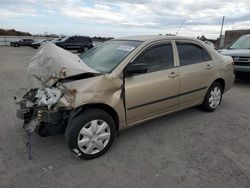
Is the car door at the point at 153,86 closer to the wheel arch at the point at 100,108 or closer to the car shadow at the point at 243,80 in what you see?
the wheel arch at the point at 100,108

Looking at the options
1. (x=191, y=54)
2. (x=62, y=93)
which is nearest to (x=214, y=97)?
(x=191, y=54)

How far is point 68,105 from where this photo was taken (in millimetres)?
3051

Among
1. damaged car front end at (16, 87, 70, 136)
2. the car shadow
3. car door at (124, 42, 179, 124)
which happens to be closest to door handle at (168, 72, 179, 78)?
car door at (124, 42, 179, 124)

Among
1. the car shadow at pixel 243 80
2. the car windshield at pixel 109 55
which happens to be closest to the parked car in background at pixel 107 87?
the car windshield at pixel 109 55

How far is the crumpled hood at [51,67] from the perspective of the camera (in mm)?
3242

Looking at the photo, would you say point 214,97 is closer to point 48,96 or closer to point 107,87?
point 107,87

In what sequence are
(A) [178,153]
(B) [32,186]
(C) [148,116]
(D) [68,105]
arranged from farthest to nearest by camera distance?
(C) [148,116] < (A) [178,153] < (D) [68,105] < (B) [32,186]

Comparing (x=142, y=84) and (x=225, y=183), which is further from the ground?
(x=142, y=84)

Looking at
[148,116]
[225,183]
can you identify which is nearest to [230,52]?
[148,116]

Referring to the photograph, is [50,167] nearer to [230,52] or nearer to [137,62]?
[137,62]

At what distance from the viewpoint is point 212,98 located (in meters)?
5.17

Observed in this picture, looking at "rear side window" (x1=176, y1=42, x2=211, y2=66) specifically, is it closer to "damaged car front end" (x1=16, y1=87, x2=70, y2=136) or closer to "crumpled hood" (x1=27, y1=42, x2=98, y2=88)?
"crumpled hood" (x1=27, y1=42, x2=98, y2=88)

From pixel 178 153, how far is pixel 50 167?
5.77 feet

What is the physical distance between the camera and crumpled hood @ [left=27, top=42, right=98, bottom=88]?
3.24 m
